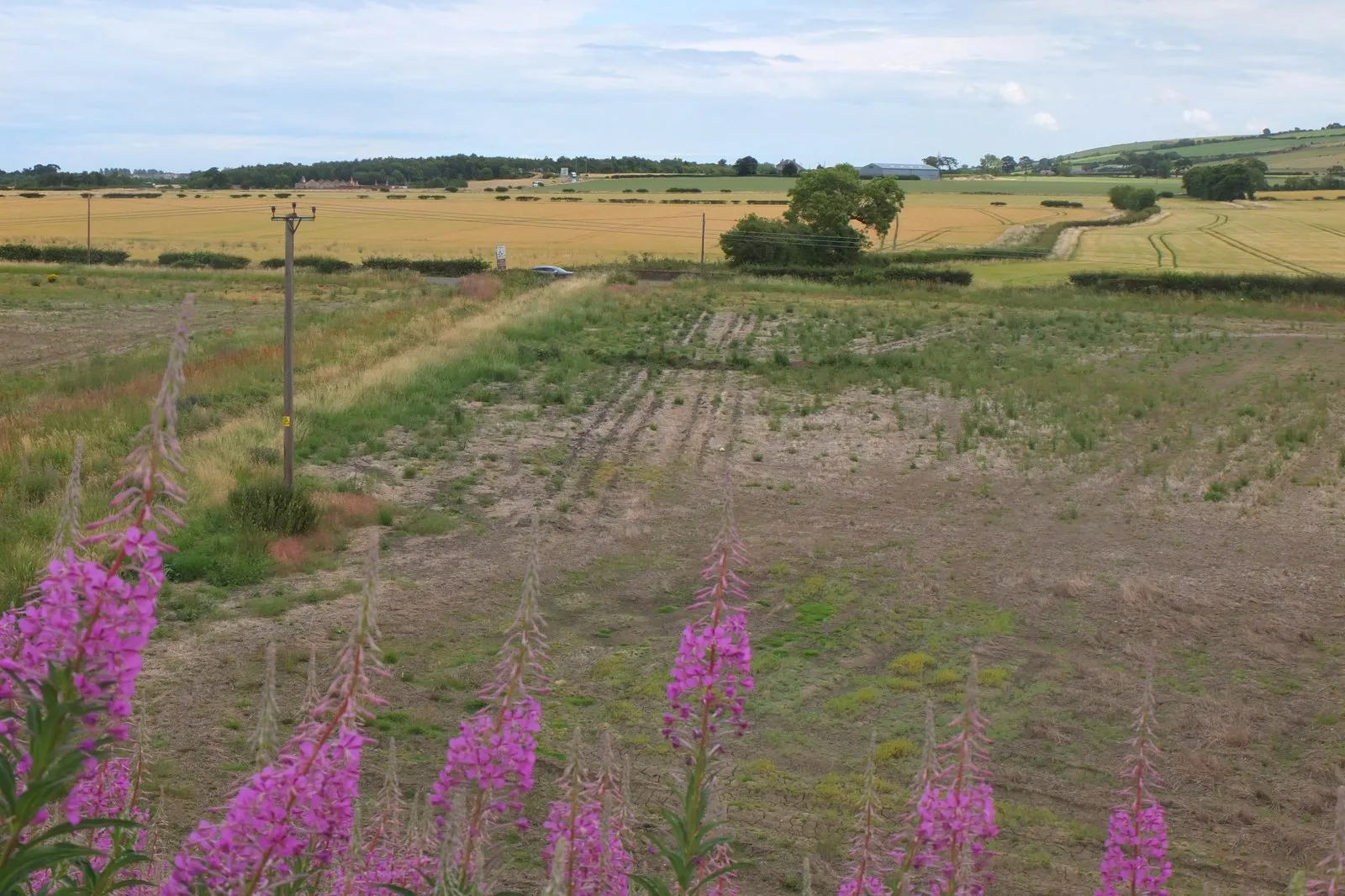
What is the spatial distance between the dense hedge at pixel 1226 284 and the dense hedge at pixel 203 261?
41910 millimetres

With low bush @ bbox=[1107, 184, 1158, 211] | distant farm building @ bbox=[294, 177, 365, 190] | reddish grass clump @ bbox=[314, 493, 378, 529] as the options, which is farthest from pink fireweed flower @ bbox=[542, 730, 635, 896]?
distant farm building @ bbox=[294, 177, 365, 190]

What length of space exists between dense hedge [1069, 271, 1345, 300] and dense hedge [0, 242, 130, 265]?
161 feet

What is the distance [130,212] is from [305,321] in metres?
66.9

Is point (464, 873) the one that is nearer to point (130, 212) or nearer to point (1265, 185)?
point (130, 212)

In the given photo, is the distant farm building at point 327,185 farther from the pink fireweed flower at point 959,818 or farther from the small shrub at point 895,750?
the pink fireweed flower at point 959,818

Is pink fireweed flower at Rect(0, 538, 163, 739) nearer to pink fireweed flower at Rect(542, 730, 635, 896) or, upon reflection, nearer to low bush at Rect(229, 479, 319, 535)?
pink fireweed flower at Rect(542, 730, 635, 896)

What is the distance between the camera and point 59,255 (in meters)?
65.3

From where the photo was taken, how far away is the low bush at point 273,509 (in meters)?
15.4

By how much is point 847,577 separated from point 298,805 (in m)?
13.1

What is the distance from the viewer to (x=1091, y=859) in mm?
8672

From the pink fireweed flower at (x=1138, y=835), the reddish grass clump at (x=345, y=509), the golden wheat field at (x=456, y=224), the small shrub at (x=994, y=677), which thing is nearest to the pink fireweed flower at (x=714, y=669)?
the pink fireweed flower at (x=1138, y=835)

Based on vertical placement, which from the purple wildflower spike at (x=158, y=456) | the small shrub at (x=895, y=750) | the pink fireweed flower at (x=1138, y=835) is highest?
the purple wildflower spike at (x=158, y=456)

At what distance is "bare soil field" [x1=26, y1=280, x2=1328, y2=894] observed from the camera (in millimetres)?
9734

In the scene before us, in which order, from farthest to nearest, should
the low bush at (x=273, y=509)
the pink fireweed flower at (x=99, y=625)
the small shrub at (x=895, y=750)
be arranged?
the low bush at (x=273, y=509) < the small shrub at (x=895, y=750) < the pink fireweed flower at (x=99, y=625)
